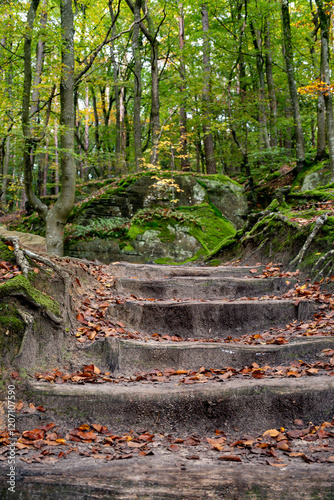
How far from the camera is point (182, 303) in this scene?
473 cm

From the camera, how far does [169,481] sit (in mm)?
1921

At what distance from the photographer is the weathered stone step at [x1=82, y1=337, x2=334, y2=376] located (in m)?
3.57

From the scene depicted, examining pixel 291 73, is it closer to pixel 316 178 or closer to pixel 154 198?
pixel 316 178

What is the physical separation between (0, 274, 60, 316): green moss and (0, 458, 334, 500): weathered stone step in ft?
5.12

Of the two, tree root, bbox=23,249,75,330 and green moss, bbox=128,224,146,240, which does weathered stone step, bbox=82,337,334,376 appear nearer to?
tree root, bbox=23,249,75,330

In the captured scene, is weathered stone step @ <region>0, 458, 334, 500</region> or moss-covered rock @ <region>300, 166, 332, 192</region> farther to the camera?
moss-covered rock @ <region>300, 166, 332, 192</region>

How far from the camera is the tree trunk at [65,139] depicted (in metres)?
8.59

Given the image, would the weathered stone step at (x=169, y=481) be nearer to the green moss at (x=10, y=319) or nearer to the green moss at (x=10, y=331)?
the green moss at (x=10, y=331)

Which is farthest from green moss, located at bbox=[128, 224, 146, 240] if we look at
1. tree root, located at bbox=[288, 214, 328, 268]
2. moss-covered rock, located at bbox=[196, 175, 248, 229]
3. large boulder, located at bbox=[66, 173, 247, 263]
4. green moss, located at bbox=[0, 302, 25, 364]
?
green moss, located at bbox=[0, 302, 25, 364]

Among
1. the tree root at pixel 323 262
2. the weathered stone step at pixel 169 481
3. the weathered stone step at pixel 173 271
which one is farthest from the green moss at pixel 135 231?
the weathered stone step at pixel 169 481

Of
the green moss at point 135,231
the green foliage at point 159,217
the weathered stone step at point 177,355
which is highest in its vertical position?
the green foliage at point 159,217

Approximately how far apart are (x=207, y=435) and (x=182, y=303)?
2143 millimetres

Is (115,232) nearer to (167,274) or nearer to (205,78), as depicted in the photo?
(167,274)

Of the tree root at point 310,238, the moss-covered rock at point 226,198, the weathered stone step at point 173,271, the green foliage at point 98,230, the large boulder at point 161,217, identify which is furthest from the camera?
the moss-covered rock at point 226,198
